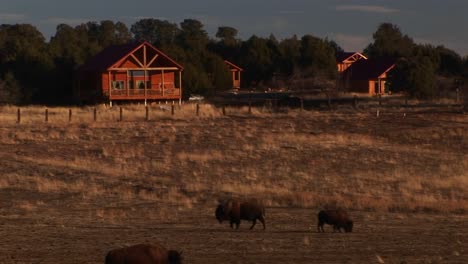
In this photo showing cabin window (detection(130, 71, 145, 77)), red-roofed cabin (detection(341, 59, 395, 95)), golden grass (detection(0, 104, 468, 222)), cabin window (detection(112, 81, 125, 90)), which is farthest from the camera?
red-roofed cabin (detection(341, 59, 395, 95))

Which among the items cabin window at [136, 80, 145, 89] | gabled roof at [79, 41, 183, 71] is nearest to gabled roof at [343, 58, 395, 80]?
gabled roof at [79, 41, 183, 71]

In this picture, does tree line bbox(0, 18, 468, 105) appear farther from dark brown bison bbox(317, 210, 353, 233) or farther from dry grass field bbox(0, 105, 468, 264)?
dark brown bison bbox(317, 210, 353, 233)

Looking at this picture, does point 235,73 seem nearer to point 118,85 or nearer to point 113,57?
point 118,85

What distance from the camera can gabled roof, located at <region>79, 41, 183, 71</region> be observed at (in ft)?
225

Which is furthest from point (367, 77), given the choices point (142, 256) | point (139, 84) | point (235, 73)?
point (142, 256)

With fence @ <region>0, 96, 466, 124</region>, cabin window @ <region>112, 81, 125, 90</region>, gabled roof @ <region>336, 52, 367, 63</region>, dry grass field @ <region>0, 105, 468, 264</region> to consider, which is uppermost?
gabled roof @ <region>336, 52, 367, 63</region>

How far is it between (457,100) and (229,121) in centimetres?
2357

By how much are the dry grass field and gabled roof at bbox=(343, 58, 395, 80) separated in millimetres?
32450

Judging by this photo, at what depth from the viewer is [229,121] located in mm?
50469

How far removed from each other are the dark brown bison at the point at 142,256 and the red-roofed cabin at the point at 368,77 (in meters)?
73.7

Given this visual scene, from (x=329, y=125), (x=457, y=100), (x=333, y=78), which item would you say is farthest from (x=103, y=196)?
(x=333, y=78)

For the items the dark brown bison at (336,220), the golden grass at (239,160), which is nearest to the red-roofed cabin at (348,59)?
the golden grass at (239,160)

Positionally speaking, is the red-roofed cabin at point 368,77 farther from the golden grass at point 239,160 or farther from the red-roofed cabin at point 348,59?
the golden grass at point 239,160

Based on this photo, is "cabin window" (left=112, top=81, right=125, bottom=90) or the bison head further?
"cabin window" (left=112, top=81, right=125, bottom=90)
